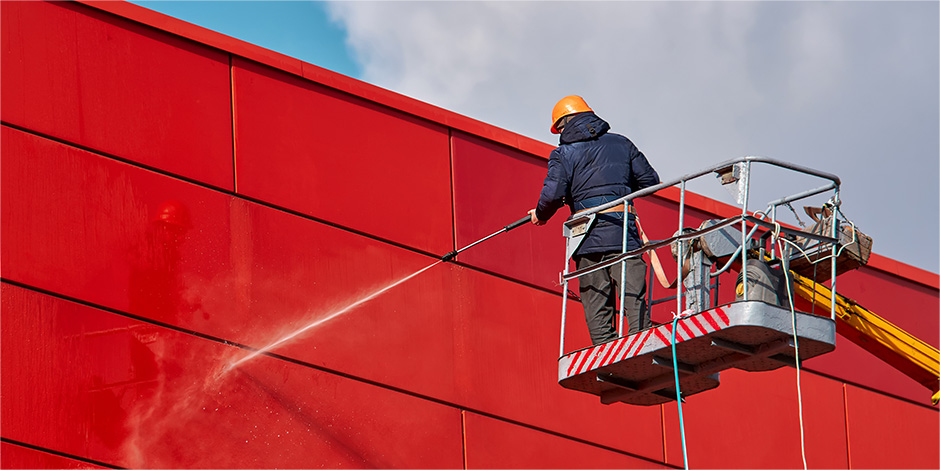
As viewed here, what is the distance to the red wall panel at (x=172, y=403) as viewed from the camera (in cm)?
974

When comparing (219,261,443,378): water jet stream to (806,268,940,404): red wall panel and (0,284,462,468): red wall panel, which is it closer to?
(0,284,462,468): red wall panel

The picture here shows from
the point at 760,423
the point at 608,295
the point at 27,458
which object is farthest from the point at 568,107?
the point at 760,423

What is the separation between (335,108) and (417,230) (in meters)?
1.49

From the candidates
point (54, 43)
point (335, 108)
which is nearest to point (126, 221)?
point (54, 43)

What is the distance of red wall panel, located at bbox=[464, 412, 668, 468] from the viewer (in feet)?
40.0

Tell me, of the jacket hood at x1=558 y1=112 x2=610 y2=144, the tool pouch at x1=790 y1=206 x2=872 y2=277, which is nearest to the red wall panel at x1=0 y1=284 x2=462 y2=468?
the jacket hood at x1=558 y1=112 x2=610 y2=144

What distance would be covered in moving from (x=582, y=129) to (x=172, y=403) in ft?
13.8

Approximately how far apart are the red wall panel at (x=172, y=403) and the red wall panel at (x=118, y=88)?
1.54 metres

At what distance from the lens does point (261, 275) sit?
11.2 m

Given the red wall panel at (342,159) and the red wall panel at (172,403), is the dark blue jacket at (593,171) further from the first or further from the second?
the red wall panel at (172,403)

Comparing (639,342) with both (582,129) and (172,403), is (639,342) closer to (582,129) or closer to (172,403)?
(582,129)

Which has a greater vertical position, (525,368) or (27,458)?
(525,368)

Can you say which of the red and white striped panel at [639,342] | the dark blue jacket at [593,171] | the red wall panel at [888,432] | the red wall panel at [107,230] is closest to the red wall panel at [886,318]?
the red wall panel at [888,432]

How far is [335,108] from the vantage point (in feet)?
39.8
